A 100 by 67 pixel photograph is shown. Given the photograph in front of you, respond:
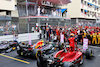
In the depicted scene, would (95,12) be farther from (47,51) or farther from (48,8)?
(47,51)

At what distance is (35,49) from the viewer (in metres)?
7.26

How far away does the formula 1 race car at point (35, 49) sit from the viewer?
7.29m

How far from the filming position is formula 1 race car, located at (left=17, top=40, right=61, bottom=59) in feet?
23.9

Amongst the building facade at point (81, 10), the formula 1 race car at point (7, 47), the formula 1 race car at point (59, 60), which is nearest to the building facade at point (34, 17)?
the formula 1 race car at point (7, 47)

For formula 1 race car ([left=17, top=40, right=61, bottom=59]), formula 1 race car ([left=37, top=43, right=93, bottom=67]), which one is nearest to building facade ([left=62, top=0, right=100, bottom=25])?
formula 1 race car ([left=17, top=40, right=61, bottom=59])

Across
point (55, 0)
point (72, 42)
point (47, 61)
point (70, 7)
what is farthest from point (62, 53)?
point (70, 7)

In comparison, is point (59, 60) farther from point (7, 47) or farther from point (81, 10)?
point (81, 10)

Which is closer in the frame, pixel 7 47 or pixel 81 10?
pixel 7 47

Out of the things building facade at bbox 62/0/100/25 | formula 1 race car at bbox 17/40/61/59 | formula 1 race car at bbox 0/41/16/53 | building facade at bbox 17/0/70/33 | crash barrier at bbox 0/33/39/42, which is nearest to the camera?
formula 1 race car at bbox 17/40/61/59

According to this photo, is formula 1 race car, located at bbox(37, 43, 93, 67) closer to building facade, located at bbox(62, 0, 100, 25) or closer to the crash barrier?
the crash barrier

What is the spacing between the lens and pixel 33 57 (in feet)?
24.3

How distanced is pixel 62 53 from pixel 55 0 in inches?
919

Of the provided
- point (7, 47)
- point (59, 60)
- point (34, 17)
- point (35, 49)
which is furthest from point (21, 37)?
point (59, 60)

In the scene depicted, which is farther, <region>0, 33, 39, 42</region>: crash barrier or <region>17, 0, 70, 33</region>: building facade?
<region>17, 0, 70, 33</region>: building facade
